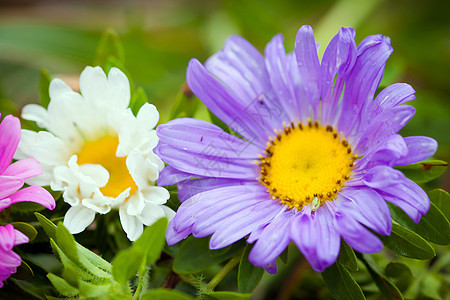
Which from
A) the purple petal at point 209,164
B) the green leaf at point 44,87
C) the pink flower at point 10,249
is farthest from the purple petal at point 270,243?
the green leaf at point 44,87

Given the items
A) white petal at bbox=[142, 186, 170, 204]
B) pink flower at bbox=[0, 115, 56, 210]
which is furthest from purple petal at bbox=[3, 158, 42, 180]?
white petal at bbox=[142, 186, 170, 204]

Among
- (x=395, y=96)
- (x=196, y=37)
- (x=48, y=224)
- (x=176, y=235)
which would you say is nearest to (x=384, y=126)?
(x=395, y=96)

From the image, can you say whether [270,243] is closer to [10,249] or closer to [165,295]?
[165,295]

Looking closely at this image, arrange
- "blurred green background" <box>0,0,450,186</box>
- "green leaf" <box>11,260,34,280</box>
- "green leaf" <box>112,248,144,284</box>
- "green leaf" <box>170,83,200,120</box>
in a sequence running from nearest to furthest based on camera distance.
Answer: "green leaf" <box>112,248,144,284</box>, "green leaf" <box>11,260,34,280</box>, "green leaf" <box>170,83,200,120</box>, "blurred green background" <box>0,0,450,186</box>

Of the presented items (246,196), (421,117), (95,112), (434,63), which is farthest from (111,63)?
(434,63)

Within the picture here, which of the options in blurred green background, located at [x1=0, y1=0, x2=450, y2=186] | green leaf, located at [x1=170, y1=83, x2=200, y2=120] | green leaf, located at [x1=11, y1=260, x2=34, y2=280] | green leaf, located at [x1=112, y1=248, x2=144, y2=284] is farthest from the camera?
blurred green background, located at [x1=0, y1=0, x2=450, y2=186]

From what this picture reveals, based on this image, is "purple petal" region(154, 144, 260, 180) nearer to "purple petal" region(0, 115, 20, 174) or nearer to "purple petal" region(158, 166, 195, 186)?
"purple petal" region(158, 166, 195, 186)
